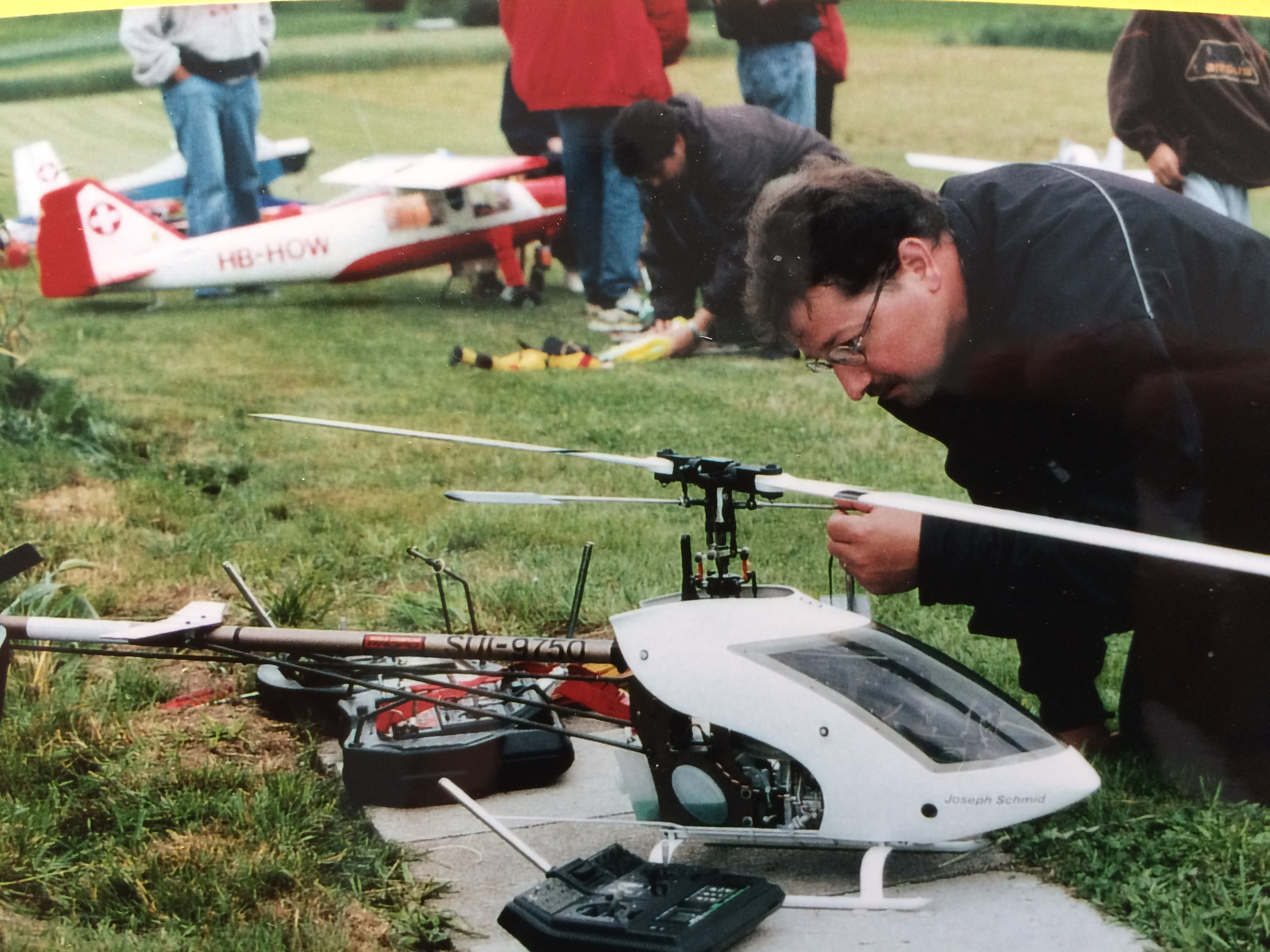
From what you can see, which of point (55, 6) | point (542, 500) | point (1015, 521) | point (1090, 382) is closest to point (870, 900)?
point (1015, 521)

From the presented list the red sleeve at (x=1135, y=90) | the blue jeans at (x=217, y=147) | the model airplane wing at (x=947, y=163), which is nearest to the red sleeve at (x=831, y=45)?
the model airplane wing at (x=947, y=163)

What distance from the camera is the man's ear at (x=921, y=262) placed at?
2.20m

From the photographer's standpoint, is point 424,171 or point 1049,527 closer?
point 1049,527

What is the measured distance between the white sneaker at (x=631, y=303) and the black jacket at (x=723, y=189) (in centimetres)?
13

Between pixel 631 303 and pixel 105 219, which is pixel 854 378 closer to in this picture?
pixel 631 303

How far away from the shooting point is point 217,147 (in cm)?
279

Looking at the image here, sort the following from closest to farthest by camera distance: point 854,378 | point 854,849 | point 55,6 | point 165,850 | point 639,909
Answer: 1. point 639,909
2. point 854,849
3. point 165,850
4. point 854,378
5. point 55,6

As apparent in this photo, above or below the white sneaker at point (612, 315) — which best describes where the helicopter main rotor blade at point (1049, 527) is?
below

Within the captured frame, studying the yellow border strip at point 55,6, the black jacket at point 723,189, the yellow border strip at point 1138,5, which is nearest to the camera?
the yellow border strip at point 1138,5

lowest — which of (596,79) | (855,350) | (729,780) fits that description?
(729,780)

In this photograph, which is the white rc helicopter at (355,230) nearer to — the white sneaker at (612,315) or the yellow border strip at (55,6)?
the white sneaker at (612,315)

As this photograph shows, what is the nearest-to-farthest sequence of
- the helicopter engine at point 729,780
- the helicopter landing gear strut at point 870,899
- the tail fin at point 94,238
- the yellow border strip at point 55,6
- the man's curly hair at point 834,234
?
the helicopter landing gear strut at point 870,899, the helicopter engine at point 729,780, the man's curly hair at point 834,234, the yellow border strip at point 55,6, the tail fin at point 94,238

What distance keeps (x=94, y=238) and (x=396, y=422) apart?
83cm

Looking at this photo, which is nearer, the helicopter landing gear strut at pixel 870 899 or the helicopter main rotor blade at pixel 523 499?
the helicopter landing gear strut at pixel 870 899
